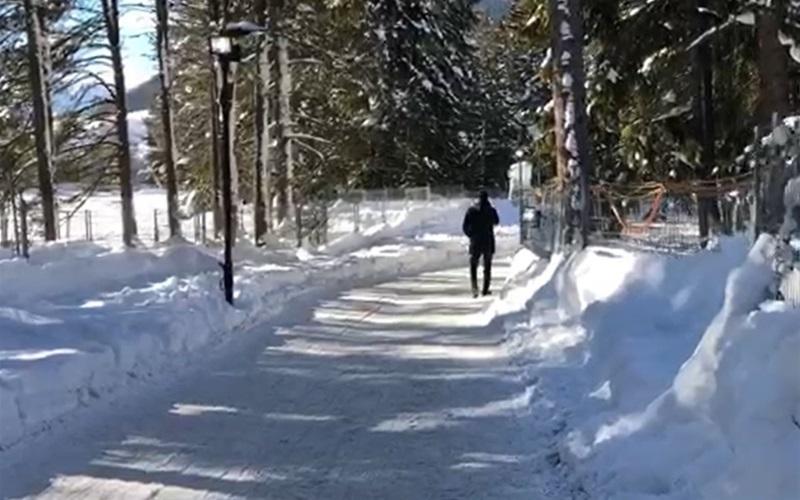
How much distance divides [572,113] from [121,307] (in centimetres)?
780

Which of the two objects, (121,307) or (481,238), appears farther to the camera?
(481,238)

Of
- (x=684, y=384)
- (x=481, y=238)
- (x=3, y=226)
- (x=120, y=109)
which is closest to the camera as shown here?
(x=684, y=384)

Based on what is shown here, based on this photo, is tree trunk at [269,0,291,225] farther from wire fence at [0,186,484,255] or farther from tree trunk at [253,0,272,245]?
wire fence at [0,186,484,255]

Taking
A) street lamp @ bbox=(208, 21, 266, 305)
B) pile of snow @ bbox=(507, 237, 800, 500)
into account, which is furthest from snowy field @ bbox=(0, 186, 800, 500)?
street lamp @ bbox=(208, 21, 266, 305)

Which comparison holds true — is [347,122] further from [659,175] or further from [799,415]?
[799,415]

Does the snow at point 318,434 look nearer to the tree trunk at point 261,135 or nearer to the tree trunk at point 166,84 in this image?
the tree trunk at point 166,84

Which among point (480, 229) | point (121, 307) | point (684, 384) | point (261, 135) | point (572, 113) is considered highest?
point (261, 135)

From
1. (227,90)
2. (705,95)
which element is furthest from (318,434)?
(705,95)

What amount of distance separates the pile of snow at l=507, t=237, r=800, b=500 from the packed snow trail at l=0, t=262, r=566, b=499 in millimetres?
442

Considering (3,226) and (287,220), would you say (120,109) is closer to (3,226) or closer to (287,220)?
(3,226)

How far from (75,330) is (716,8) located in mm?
14309

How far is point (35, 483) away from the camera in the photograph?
6.86 m

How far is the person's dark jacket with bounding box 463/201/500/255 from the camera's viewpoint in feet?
65.0

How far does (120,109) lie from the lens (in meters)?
27.2
